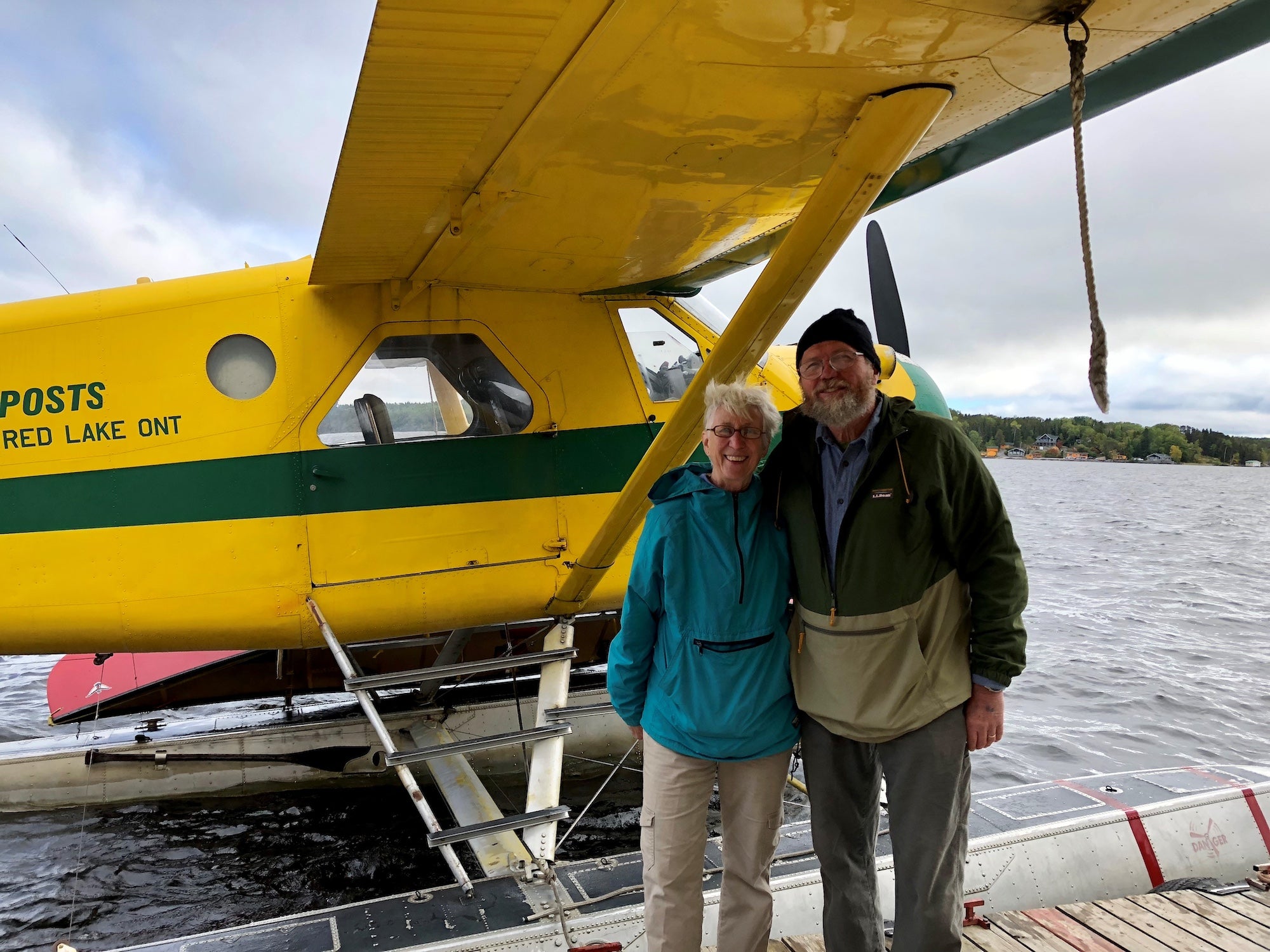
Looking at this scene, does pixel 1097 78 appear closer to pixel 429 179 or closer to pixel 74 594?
pixel 429 179

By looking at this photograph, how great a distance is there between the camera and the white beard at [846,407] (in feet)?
7.33

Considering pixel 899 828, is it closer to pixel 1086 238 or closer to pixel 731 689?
pixel 731 689

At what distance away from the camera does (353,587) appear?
4.02 metres

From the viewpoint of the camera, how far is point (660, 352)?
15.4ft

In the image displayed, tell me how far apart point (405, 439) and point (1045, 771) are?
677 centimetres

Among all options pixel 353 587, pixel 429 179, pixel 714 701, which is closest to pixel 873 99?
pixel 429 179

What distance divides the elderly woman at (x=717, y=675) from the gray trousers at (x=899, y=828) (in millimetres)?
151

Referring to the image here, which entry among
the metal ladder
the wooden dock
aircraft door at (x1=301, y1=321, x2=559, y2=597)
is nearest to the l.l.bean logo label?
aircraft door at (x1=301, y1=321, x2=559, y2=597)

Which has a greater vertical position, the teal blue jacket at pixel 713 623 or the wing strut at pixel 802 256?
the wing strut at pixel 802 256

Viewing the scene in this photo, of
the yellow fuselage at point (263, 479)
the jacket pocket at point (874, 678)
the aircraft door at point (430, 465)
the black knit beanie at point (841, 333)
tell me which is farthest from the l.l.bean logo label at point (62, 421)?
the jacket pocket at point (874, 678)

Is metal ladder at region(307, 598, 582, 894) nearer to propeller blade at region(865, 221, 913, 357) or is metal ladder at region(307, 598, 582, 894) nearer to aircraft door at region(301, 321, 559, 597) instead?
aircraft door at region(301, 321, 559, 597)

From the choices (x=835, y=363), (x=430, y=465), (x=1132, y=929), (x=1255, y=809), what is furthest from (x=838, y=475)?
(x=1255, y=809)

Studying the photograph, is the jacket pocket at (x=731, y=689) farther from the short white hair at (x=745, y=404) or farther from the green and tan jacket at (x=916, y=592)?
the short white hair at (x=745, y=404)

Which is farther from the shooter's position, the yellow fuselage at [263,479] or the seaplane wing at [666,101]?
the yellow fuselage at [263,479]
